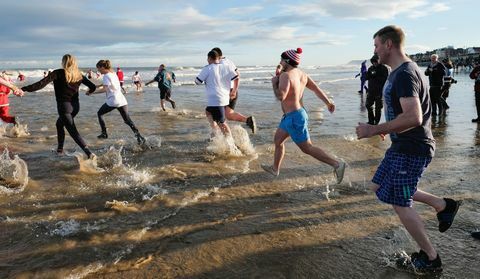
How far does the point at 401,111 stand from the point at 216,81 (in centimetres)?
498

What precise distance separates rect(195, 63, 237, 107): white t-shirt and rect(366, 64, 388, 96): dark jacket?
3639 mm

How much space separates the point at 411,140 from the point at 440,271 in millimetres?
1114

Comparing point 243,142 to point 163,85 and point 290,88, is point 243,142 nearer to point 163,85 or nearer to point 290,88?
point 290,88

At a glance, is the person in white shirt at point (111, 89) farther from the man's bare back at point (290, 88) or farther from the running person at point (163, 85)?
the running person at point (163, 85)

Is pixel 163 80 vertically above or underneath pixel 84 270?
above

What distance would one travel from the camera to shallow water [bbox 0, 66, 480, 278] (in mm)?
3352

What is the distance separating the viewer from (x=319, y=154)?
517 centimetres

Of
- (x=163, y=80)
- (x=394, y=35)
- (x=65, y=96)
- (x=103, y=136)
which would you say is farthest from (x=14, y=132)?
(x=394, y=35)

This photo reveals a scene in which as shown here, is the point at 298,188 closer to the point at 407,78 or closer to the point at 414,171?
the point at 414,171

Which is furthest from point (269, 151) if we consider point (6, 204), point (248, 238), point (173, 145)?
point (6, 204)

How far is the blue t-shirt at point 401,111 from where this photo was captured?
297cm

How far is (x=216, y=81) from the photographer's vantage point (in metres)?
7.62

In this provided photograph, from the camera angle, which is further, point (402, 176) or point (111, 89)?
point (111, 89)

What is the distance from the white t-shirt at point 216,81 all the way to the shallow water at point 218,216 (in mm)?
767
